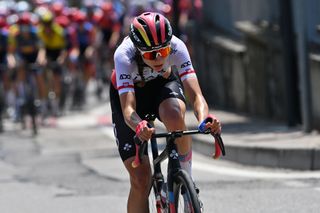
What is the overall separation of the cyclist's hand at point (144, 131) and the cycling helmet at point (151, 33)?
0.60 meters

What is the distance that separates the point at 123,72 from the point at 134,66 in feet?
0.39

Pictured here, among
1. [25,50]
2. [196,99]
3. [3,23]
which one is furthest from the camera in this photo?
[3,23]

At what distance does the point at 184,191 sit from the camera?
7.04 meters

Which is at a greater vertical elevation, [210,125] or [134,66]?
[134,66]

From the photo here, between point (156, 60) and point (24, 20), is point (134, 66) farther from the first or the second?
point (24, 20)

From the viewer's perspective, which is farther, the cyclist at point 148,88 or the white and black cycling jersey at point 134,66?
the white and black cycling jersey at point 134,66

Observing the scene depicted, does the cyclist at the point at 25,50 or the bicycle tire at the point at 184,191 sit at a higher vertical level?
the bicycle tire at the point at 184,191

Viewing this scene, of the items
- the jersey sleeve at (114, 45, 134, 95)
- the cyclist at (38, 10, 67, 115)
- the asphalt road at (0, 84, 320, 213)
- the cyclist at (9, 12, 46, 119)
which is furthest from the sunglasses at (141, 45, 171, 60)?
the cyclist at (38, 10, 67, 115)

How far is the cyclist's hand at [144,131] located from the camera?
6871mm

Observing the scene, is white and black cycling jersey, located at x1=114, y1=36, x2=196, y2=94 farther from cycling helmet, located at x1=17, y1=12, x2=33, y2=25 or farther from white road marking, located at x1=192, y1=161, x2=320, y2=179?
cycling helmet, located at x1=17, y1=12, x2=33, y2=25

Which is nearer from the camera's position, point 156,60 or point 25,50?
point 156,60

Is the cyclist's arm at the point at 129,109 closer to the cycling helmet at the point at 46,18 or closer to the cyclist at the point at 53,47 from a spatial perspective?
the cyclist at the point at 53,47

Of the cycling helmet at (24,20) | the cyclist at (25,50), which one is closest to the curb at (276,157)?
the cyclist at (25,50)

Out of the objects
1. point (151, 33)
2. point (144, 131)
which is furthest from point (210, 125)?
point (151, 33)
